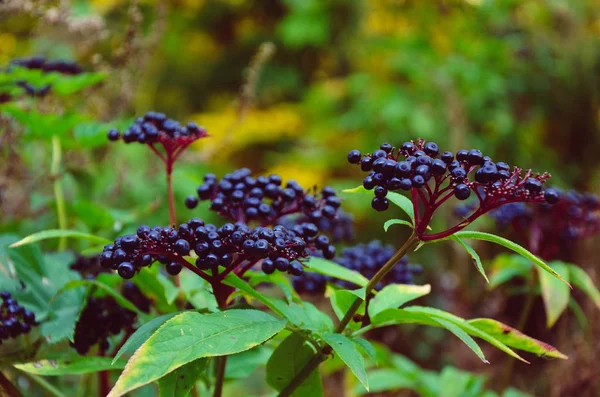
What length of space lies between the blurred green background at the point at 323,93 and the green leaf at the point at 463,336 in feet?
2.58

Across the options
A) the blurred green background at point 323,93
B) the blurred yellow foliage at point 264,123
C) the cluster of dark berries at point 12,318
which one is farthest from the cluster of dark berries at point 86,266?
the blurred yellow foliage at point 264,123

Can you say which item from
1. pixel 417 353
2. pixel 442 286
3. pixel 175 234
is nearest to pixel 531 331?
pixel 442 286

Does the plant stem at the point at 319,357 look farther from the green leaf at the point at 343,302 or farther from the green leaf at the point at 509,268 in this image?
the green leaf at the point at 509,268

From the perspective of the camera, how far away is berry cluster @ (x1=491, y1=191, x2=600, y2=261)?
1.29 meters

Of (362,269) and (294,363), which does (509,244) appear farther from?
(362,269)

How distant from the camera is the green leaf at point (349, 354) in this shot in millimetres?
662

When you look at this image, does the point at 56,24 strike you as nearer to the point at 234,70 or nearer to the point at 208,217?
the point at 208,217

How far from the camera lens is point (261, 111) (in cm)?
688

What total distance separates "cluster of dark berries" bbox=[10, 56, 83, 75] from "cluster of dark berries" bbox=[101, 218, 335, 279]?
88 centimetres

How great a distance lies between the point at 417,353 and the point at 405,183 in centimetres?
316

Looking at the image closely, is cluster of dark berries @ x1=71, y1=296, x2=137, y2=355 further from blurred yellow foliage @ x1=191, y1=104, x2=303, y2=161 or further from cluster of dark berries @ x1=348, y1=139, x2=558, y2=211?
blurred yellow foliage @ x1=191, y1=104, x2=303, y2=161

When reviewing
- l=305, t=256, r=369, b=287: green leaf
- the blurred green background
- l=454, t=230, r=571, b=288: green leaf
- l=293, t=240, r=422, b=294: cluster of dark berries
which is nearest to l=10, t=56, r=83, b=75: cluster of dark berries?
the blurred green background

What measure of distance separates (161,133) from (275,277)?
33 centimetres

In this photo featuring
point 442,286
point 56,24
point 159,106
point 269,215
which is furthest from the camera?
point 159,106
